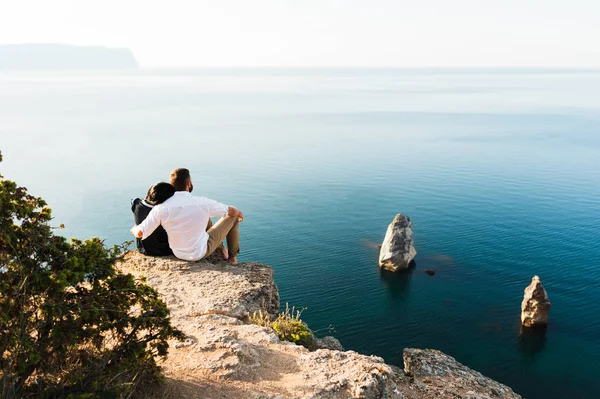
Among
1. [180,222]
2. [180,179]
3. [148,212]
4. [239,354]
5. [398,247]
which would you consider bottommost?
[398,247]

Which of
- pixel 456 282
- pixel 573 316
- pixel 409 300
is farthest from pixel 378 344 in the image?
pixel 573 316

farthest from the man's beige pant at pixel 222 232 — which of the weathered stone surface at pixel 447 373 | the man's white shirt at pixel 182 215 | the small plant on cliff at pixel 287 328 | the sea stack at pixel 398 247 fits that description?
the sea stack at pixel 398 247

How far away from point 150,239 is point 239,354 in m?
5.78

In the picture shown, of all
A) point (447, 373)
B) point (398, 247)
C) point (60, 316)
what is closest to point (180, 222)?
point (60, 316)

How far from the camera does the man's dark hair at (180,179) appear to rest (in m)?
12.3

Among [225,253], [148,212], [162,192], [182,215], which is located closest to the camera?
[182,215]

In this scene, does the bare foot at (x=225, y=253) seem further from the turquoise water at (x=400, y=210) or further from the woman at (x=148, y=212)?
the turquoise water at (x=400, y=210)

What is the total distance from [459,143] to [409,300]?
84.9 metres

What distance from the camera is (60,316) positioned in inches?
271

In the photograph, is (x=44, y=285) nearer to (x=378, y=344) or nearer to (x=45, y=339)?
→ (x=45, y=339)

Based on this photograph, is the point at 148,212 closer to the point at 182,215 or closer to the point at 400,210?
the point at 182,215

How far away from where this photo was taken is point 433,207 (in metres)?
74.8

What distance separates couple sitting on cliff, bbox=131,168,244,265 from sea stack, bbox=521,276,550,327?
123 ft

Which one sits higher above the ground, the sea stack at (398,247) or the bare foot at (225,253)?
the bare foot at (225,253)
